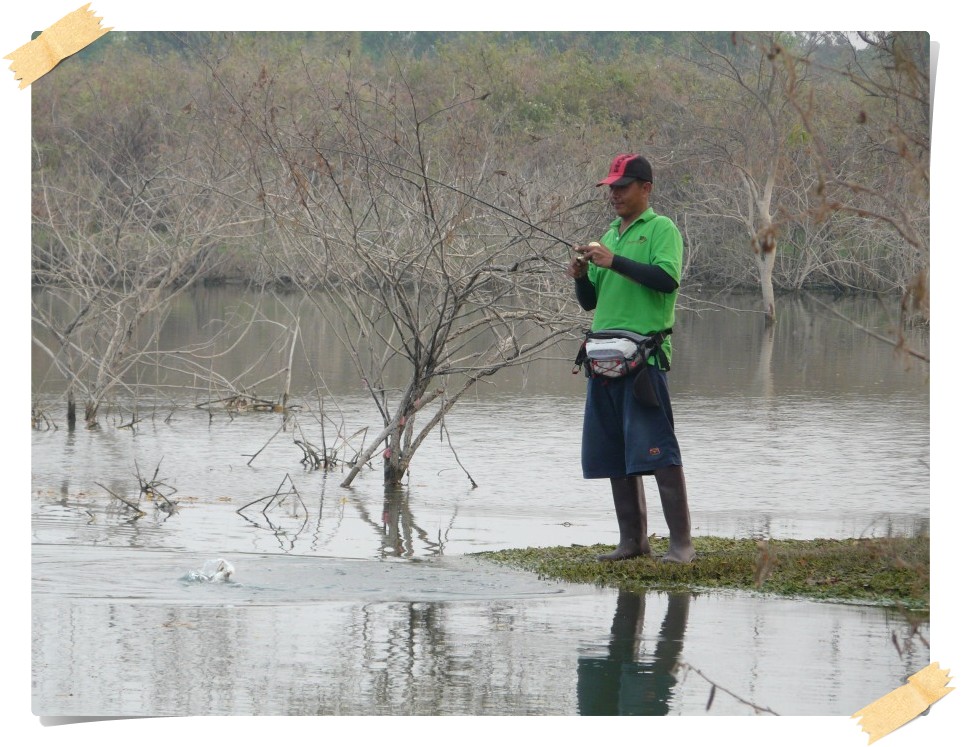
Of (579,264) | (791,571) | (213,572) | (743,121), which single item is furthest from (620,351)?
(743,121)

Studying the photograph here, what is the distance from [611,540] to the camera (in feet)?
21.6

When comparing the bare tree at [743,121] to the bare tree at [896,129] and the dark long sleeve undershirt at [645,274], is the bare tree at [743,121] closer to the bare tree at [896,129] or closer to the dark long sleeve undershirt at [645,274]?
the bare tree at [896,129]

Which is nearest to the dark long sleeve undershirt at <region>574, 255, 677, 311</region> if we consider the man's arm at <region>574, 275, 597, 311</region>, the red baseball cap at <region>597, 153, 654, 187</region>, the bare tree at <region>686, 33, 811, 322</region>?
the man's arm at <region>574, 275, 597, 311</region>

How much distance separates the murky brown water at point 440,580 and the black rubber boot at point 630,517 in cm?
36

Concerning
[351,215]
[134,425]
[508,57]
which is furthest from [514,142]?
[351,215]

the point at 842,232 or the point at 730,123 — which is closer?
the point at 730,123

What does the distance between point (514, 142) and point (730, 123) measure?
515 cm

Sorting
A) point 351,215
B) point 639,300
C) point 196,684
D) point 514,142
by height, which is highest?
point 514,142

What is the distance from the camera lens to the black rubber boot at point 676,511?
521cm

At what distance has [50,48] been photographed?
4.41 meters

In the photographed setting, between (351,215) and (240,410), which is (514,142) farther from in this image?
(351,215)

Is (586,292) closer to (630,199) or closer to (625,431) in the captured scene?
(630,199)

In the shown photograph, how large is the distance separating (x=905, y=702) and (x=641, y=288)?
5.58 feet

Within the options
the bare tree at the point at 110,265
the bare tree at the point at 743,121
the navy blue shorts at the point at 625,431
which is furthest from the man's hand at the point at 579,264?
the bare tree at the point at 743,121
